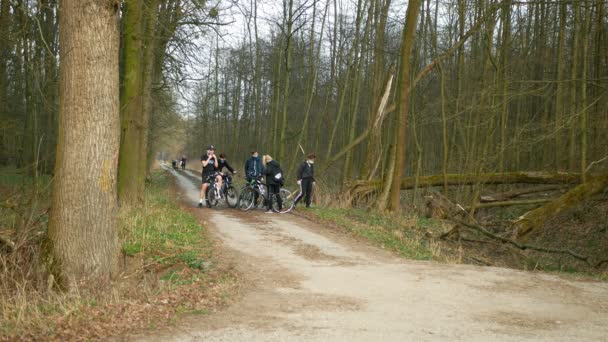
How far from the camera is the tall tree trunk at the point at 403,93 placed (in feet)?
57.0

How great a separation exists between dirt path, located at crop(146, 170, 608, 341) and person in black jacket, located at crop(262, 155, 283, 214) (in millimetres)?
6391

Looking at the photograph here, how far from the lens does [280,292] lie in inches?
278

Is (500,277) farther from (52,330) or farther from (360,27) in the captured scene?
(360,27)

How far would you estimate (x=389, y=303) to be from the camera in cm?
655

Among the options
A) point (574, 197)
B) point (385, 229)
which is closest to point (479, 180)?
point (574, 197)

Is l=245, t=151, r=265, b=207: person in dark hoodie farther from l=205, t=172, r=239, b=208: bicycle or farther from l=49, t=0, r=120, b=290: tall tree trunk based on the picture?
l=49, t=0, r=120, b=290: tall tree trunk

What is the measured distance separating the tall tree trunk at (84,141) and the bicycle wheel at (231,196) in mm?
10843

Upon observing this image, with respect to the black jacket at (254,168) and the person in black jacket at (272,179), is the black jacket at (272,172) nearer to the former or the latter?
the person in black jacket at (272,179)

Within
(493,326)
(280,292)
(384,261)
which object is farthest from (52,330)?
(384,261)

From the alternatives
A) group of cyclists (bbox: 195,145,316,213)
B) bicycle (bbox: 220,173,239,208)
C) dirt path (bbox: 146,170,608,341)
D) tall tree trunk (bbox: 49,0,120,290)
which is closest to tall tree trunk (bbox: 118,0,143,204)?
group of cyclists (bbox: 195,145,316,213)

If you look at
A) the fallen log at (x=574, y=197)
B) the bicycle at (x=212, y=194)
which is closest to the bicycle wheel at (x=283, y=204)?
the bicycle at (x=212, y=194)

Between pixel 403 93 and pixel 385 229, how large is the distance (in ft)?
16.7

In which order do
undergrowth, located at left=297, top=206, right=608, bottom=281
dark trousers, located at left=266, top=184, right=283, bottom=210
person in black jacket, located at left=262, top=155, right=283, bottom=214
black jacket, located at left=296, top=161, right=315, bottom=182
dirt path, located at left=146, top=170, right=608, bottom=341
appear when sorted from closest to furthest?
dirt path, located at left=146, top=170, right=608, bottom=341 → undergrowth, located at left=297, top=206, right=608, bottom=281 → person in black jacket, located at left=262, top=155, right=283, bottom=214 → dark trousers, located at left=266, top=184, right=283, bottom=210 → black jacket, located at left=296, top=161, right=315, bottom=182

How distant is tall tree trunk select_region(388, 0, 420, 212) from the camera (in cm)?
1736
